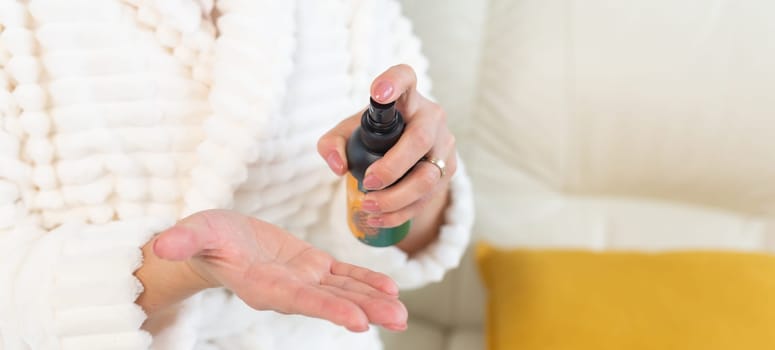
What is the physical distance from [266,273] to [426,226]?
0.32m

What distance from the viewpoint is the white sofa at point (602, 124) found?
930mm

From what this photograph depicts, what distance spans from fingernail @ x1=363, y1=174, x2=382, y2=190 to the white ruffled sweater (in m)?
0.16

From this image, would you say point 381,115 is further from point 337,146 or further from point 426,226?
point 426,226

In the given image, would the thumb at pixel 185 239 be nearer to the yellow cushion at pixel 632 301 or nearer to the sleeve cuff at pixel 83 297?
the sleeve cuff at pixel 83 297

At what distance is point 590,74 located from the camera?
0.96 meters

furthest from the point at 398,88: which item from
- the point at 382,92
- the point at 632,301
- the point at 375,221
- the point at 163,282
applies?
the point at 632,301

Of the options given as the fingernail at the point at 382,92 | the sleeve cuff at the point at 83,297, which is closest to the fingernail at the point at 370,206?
the fingernail at the point at 382,92

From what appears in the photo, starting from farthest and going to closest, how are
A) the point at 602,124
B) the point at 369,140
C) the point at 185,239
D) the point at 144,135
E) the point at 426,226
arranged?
the point at 602,124 → the point at 426,226 → the point at 144,135 → the point at 369,140 → the point at 185,239

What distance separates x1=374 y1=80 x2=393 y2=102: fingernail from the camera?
0.56 meters

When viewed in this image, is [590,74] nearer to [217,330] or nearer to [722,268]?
[722,268]

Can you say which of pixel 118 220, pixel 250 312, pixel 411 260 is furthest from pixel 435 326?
pixel 118 220

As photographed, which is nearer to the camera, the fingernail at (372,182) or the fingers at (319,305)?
the fingers at (319,305)

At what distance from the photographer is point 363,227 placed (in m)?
0.69

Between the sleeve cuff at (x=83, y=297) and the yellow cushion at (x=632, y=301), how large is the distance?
493 millimetres
